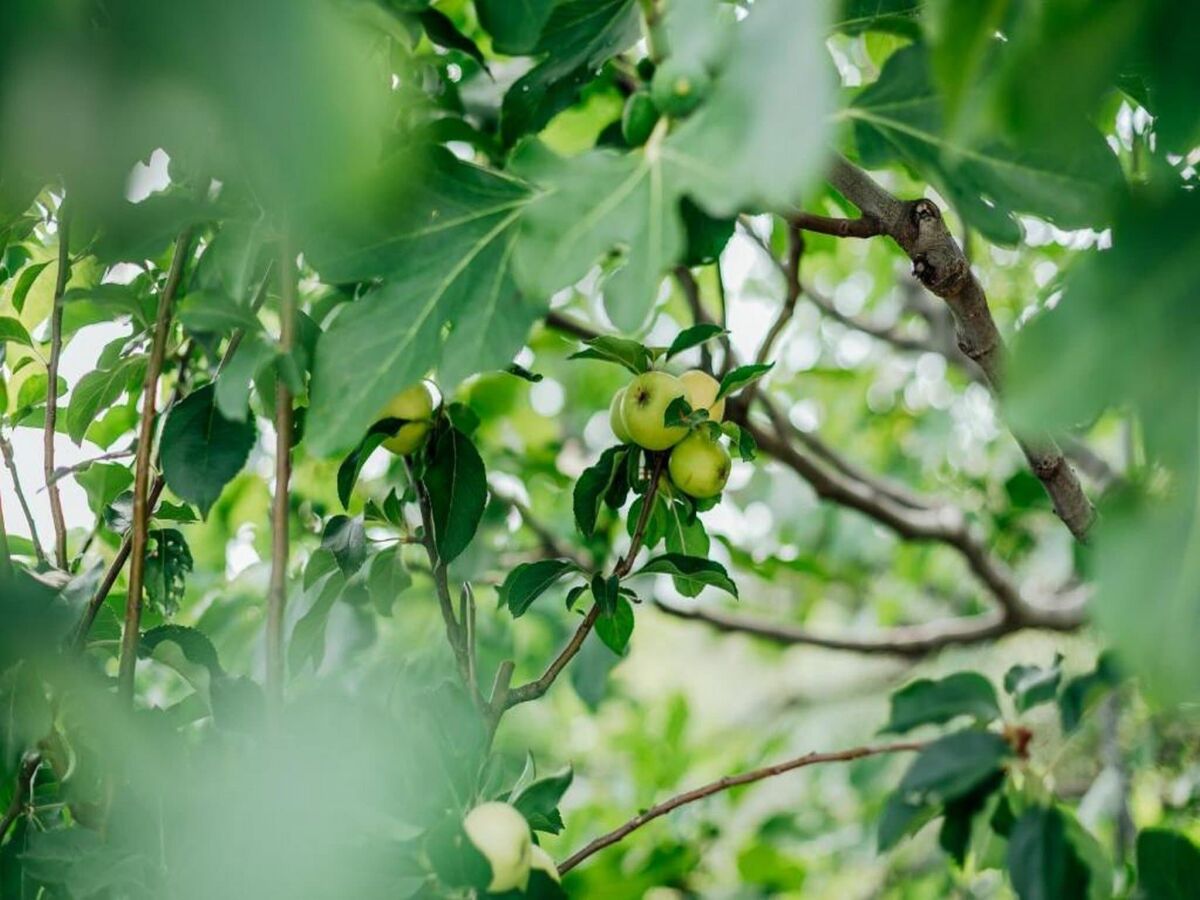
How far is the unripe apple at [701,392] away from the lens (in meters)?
0.61

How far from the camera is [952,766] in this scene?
27.0 inches

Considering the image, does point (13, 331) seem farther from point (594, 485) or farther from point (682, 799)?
point (682, 799)

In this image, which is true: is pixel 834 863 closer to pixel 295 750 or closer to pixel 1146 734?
pixel 1146 734

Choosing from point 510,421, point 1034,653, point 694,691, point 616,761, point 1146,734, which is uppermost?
point 510,421

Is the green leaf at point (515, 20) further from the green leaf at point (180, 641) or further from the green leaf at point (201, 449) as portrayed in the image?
the green leaf at point (180, 641)

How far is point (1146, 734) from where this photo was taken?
1616 millimetres

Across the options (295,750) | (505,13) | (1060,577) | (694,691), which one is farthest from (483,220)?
(694,691)

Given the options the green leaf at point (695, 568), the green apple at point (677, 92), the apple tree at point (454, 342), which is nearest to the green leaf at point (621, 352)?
the apple tree at point (454, 342)

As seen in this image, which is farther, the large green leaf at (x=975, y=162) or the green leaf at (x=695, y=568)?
the green leaf at (x=695, y=568)

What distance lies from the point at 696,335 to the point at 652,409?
0.05 m

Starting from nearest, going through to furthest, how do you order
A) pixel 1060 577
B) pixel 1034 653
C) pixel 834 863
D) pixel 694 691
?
pixel 834 863, pixel 1060 577, pixel 1034 653, pixel 694 691

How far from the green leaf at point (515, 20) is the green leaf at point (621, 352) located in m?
0.22

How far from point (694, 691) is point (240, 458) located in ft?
9.59

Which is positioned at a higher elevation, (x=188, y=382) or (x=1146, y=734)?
(x=188, y=382)
